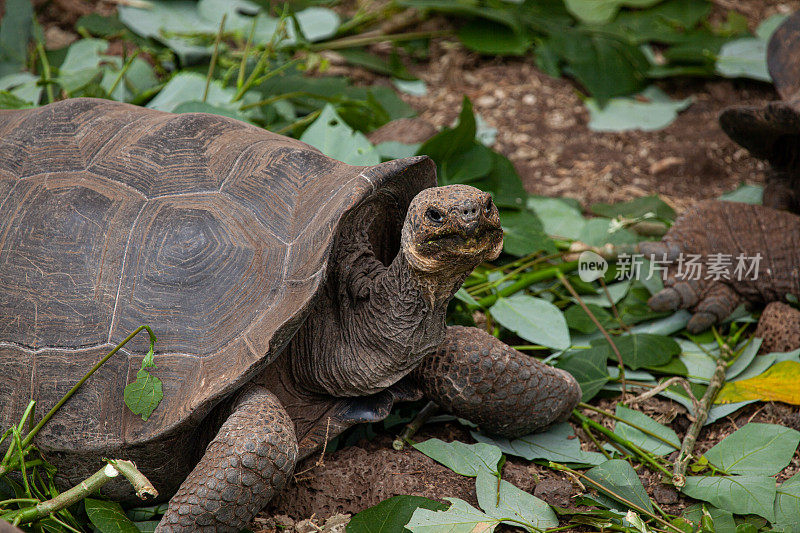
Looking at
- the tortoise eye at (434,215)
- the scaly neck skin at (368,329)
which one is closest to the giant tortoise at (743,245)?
the scaly neck skin at (368,329)

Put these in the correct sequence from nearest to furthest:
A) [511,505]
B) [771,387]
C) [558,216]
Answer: [511,505] < [771,387] < [558,216]

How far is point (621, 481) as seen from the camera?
2287 mm

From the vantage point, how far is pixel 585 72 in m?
4.90

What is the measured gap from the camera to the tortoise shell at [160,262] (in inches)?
79.8

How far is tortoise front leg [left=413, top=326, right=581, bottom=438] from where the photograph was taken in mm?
2359

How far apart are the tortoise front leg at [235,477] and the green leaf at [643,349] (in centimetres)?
A: 148

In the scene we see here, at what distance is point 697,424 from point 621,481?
1.74ft

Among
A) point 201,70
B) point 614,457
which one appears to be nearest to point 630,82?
point 201,70

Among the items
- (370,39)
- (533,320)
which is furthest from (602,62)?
(533,320)

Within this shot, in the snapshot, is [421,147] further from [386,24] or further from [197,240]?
[386,24]

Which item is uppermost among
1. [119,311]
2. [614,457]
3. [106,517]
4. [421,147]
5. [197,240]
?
[197,240]

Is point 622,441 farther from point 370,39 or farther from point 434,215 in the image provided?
point 370,39

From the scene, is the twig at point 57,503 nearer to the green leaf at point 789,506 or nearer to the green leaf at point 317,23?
the green leaf at point 789,506

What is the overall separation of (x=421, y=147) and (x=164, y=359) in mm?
1821
